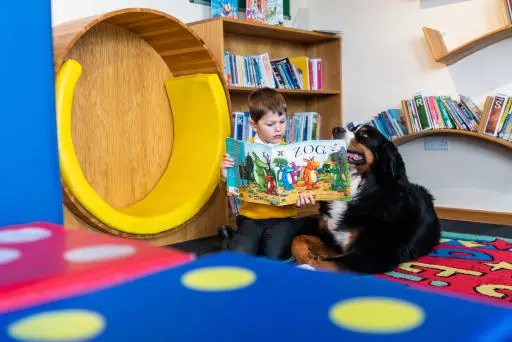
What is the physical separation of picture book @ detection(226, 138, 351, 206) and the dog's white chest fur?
54mm

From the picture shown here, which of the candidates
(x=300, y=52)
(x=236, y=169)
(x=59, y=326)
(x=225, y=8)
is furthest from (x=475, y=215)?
(x=59, y=326)

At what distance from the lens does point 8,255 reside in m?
0.60

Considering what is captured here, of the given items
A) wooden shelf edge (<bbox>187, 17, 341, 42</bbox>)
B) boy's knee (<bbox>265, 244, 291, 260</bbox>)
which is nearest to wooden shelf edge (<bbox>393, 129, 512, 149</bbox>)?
wooden shelf edge (<bbox>187, 17, 341, 42</bbox>)

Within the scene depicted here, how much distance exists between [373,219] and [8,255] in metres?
1.62

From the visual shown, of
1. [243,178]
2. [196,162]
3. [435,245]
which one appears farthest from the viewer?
[196,162]

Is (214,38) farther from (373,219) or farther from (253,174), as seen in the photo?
(373,219)

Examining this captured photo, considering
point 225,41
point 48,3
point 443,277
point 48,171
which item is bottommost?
point 443,277

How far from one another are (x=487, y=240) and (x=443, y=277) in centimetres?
79

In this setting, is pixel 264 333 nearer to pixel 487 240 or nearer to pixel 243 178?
pixel 243 178

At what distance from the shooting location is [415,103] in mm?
3324

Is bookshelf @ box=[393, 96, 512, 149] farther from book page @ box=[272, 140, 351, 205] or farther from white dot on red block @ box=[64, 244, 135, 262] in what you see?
white dot on red block @ box=[64, 244, 135, 262]

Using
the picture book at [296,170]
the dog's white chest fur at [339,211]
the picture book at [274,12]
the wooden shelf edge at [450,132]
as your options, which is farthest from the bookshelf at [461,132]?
the picture book at [296,170]

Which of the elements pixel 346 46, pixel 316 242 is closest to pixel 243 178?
pixel 316 242

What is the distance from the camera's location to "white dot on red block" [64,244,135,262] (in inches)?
22.5
